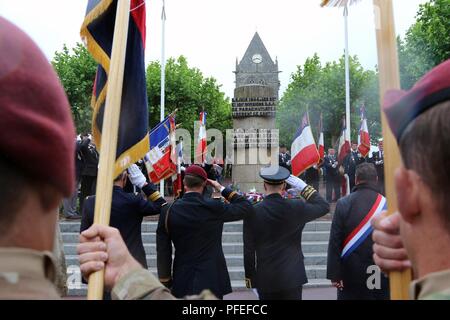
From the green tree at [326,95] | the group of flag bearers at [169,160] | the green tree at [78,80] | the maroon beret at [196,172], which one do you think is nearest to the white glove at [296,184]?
the group of flag bearers at [169,160]

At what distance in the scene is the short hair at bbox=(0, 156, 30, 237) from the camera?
1.09 metres

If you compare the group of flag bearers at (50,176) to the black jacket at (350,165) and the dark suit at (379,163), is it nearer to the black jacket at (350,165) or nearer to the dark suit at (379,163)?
the black jacket at (350,165)

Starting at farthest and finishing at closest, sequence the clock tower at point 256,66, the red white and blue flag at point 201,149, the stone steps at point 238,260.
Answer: the clock tower at point 256,66 → the red white and blue flag at point 201,149 → the stone steps at point 238,260

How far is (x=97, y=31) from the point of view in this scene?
3131mm

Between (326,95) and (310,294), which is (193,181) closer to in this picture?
(310,294)

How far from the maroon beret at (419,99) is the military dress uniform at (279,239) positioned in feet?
12.6

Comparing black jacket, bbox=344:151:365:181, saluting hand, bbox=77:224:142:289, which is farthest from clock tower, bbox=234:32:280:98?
saluting hand, bbox=77:224:142:289

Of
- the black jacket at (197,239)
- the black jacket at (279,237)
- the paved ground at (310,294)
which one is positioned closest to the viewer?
the black jacket at (197,239)

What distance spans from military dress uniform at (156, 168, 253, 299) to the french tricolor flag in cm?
254

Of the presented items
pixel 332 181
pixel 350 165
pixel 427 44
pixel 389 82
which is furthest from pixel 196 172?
pixel 427 44

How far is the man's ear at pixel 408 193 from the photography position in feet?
4.18

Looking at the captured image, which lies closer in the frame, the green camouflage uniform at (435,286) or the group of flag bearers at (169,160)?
the green camouflage uniform at (435,286)

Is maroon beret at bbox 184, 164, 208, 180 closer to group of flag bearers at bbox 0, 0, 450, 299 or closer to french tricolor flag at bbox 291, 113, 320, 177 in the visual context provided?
french tricolor flag at bbox 291, 113, 320, 177

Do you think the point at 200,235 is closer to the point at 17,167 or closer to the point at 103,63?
the point at 103,63
